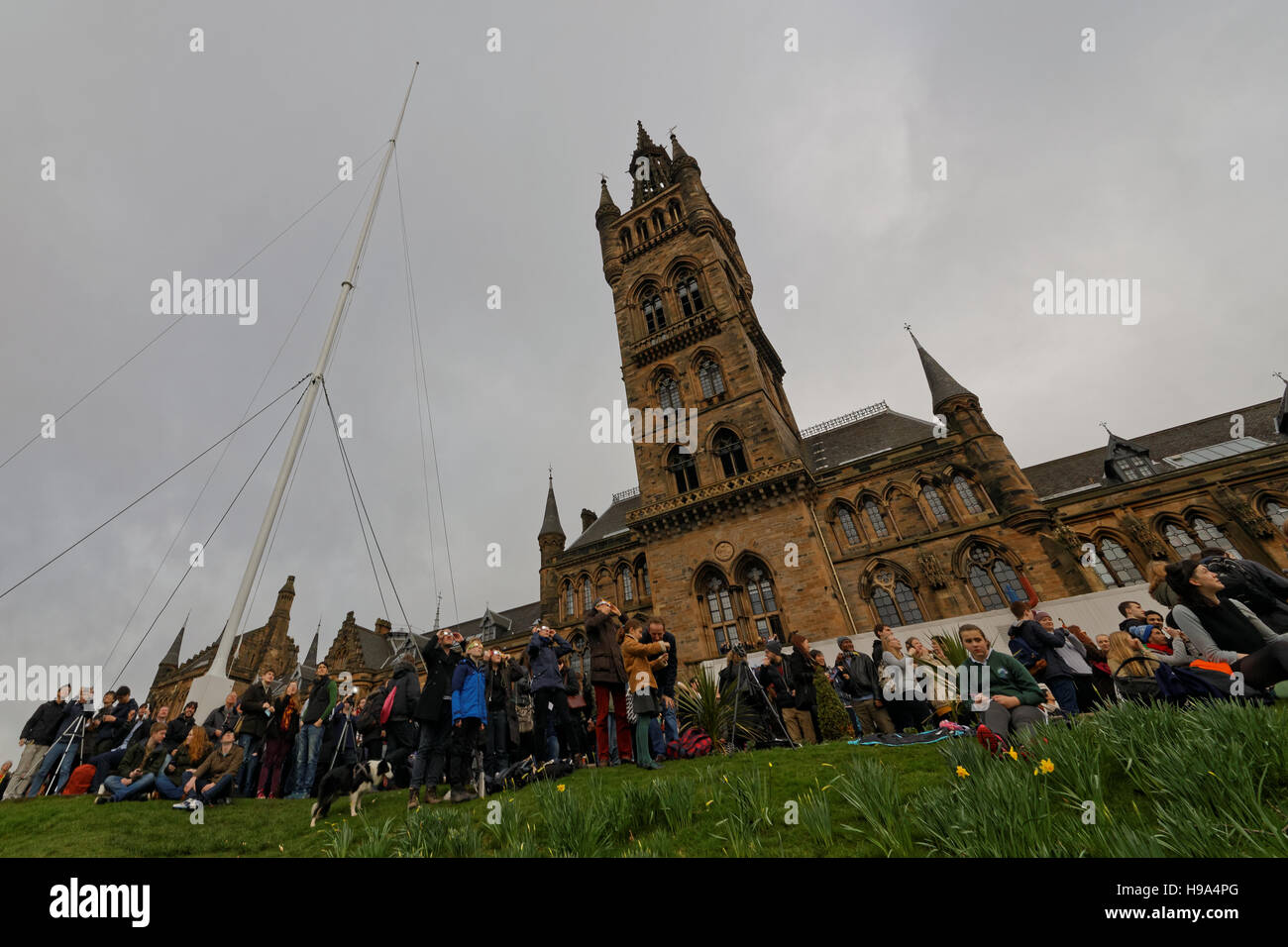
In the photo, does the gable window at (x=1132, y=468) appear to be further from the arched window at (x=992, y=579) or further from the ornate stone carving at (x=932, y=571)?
the ornate stone carving at (x=932, y=571)

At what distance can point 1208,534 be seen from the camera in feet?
60.4

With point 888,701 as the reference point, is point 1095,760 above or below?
above

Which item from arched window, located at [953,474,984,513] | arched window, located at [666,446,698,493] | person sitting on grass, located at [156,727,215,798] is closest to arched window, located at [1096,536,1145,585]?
arched window, located at [953,474,984,513]

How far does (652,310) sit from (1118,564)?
82.7ft

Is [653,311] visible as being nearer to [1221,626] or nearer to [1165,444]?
[1165,444]

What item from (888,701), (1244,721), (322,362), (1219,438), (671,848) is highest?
(322,362)

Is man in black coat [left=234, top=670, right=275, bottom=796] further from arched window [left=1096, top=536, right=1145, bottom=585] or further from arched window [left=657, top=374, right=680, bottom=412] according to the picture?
arched window [left=1096, top=536, right=1145, bottom=585]

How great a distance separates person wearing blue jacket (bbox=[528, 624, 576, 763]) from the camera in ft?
26.0

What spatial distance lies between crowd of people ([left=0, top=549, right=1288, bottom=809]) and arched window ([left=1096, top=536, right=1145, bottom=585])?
523 inches

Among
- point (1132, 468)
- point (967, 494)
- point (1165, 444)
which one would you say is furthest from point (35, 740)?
point (1165, 444)

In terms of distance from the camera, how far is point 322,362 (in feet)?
36.0
